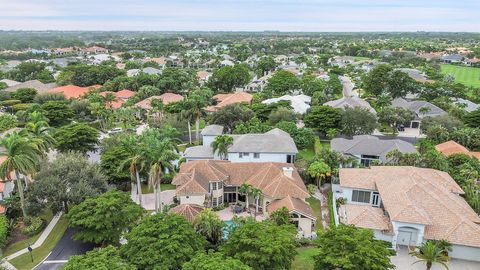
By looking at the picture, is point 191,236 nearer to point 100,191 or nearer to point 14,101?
point 100,191

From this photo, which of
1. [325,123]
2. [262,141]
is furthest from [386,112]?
[262,141]

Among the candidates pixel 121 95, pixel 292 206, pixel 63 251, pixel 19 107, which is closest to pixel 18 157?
pixel 63 251

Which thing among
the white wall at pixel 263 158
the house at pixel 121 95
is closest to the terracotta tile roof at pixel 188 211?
the white wall at pixel 263 158

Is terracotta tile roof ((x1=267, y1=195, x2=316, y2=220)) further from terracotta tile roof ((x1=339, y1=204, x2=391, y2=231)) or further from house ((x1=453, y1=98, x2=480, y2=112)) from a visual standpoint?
house ((x1=453, y1=98, x2=480, y2=112))

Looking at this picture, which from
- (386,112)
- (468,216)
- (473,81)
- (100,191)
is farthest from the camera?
(473,81)

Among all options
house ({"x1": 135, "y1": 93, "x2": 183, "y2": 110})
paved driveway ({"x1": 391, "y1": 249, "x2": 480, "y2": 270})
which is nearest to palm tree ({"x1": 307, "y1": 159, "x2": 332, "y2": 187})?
paved driveway ({"x1": 391, "y1": 249, "x2": 480, "y2": 270})

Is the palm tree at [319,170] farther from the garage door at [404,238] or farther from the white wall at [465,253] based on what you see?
the white wall at [465,253]
